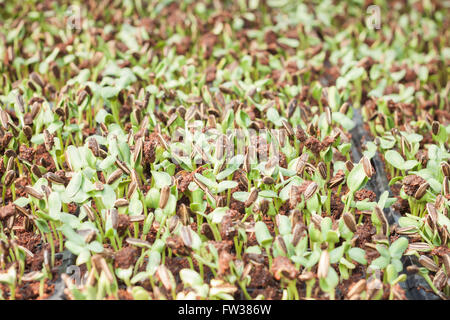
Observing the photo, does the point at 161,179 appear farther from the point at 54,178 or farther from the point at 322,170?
the point at 322,170

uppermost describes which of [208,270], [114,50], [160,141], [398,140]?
[114,50]

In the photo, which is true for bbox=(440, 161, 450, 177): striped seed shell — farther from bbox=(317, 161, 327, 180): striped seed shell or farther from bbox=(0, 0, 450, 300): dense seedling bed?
bbox=(317, 161, 327, 180): striped seed shell

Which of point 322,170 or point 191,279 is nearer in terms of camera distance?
point 191,279

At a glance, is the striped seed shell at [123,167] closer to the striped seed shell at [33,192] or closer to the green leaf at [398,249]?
the striped seed shell at [33,192]

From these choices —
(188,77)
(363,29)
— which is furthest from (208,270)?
(363,29)

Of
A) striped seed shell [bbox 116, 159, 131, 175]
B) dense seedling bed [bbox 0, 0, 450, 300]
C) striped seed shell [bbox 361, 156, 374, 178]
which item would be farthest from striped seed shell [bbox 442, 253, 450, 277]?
striped seed shell [bbox 116, 159, 131, 175]

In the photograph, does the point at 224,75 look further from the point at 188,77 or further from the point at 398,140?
the point at 398,140

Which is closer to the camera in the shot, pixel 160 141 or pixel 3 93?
pixel 160 141

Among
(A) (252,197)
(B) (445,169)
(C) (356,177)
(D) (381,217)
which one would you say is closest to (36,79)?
(A) (252,197)
